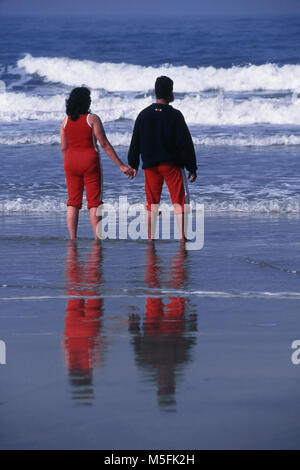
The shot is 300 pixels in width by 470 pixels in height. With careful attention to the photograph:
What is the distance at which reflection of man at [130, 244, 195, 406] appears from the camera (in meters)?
3.96

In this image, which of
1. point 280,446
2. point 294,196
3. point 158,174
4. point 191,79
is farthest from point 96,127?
point 191,79

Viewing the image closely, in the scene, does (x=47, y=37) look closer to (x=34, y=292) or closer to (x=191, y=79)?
(x=191, y=79)

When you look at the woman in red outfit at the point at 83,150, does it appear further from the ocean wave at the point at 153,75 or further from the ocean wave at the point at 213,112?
the ocean wave at the point at 153,75

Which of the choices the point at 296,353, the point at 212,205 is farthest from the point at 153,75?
the point at 296,353

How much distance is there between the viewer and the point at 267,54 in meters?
41.5

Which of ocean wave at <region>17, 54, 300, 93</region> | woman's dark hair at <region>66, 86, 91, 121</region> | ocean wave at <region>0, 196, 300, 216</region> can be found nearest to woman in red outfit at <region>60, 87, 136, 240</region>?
woman's dark hair at <region>66, 86, 91, 121</region>

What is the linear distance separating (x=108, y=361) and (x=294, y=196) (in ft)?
23.0

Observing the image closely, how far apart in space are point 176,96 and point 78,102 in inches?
897

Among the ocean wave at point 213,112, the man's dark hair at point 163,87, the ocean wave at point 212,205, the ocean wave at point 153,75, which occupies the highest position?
the ocean wave at point 153,75

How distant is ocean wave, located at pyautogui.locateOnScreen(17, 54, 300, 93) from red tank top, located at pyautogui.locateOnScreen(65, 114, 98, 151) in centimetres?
2475

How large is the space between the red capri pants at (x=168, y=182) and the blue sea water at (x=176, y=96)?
2.50 metres

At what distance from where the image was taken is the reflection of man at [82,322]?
13.3ft

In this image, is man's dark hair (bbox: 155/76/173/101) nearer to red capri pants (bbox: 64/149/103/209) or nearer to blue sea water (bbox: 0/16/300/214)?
red capri pants (bbox: 64/149/103/209)

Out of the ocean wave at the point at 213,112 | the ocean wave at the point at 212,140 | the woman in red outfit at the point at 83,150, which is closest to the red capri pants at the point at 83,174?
the woman in red outfit at the point at 83,150
